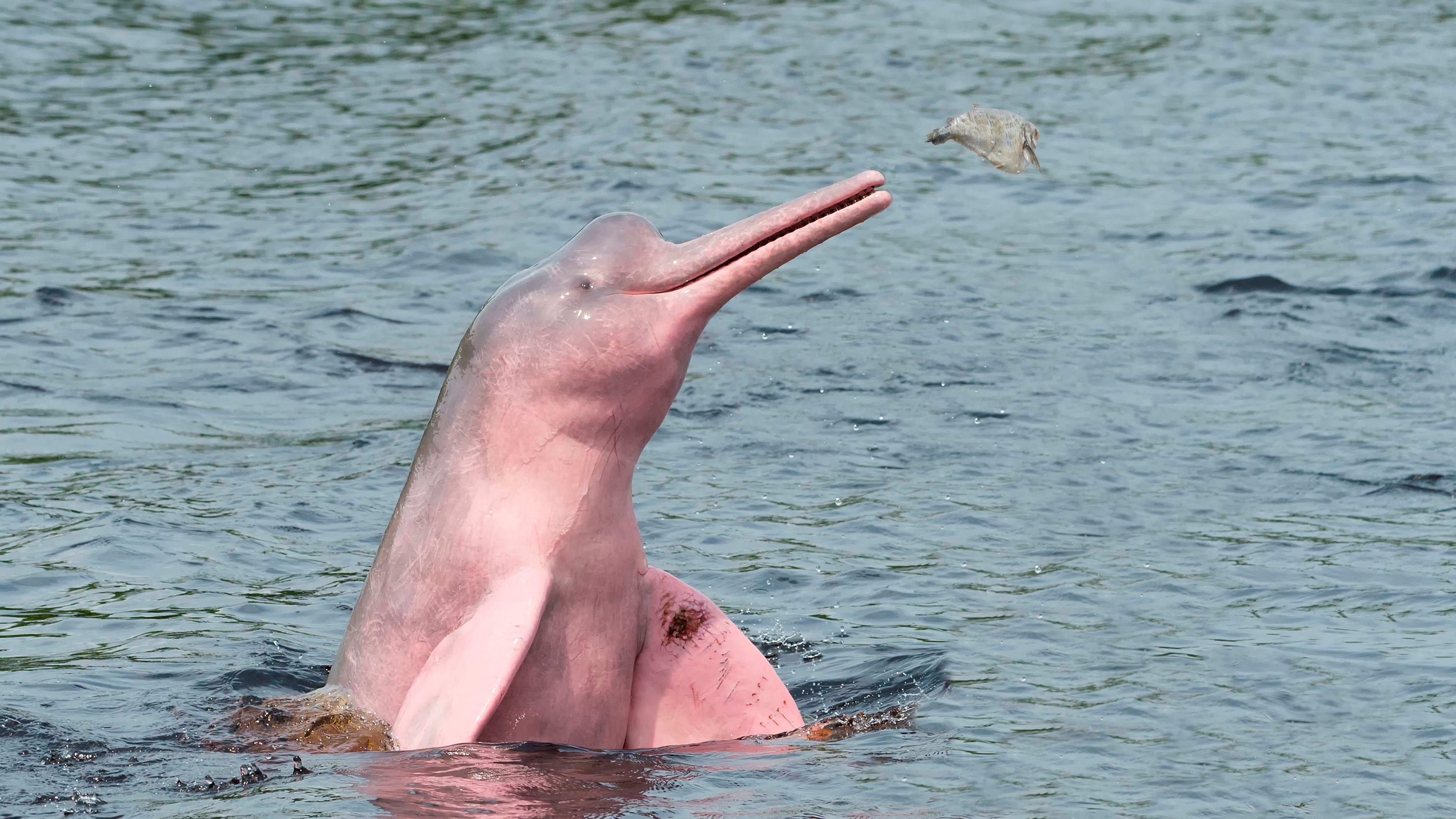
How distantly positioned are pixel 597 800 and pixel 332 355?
8.44 metres

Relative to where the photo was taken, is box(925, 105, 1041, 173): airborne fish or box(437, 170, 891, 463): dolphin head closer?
box(437, 170, 891, 463): dolphin head

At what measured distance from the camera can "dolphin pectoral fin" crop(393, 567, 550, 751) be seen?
6344 millimetres

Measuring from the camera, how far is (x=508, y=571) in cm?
687

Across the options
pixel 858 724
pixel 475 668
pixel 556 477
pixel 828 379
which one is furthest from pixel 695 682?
pixel 828 379

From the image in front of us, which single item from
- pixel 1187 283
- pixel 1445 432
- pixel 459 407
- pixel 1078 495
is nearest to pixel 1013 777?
pixel 459 407

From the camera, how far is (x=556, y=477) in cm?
689

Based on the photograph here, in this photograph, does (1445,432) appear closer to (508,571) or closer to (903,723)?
(903,723)

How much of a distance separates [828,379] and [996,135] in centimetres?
384

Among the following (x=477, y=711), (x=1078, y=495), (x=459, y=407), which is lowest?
(x=1078, y=495)

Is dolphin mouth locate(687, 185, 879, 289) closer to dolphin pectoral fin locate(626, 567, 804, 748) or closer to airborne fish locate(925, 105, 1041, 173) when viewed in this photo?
dolphin pectoral fin locate(626, 567, 804, 748)

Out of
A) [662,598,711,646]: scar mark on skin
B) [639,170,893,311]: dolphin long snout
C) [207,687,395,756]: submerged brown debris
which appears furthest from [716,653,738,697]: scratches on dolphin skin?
[639,170,893,311]: dolphin long snout

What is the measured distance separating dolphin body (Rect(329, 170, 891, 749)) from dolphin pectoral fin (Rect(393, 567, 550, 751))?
0.01 metres

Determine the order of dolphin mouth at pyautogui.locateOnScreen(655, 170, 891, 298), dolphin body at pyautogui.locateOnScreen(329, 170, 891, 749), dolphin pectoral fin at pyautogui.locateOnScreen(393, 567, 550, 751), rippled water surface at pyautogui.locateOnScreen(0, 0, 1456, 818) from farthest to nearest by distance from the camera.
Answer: rippled water surface at pyautogui.locateOnScreen(0, 0, 1456, 818)
dolphin body at pyautogui.locateOnScreen(329, 170, 891, 749)
dolphin mouth at pyautogui.locateOnScreen(655, 170, 891, 298)
dolphin pectoral fin at pyautogui.locateOnScreen(393, 567, 550, 751)

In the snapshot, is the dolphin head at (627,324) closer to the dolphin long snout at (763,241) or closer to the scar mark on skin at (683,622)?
the dolphin long snout at (763,241)
